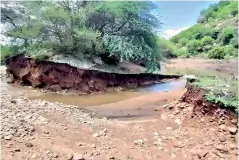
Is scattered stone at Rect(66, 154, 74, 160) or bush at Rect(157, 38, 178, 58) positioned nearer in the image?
scattered stone at Rect(66, 154, 74, 160)

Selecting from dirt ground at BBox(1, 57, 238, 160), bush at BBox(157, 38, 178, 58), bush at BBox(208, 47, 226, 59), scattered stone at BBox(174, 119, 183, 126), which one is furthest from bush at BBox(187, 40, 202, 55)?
scattered stone at BBox(174, 119, 183, 126)

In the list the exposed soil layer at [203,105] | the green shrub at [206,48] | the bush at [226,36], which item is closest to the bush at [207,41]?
the bush at [226,36]

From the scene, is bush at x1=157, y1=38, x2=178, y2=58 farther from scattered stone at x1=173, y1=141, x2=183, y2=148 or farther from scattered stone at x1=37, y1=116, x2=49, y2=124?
scattered stone at x1=173, y1=141, x2=183, y2=148

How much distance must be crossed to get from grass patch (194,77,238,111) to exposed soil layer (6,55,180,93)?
218 inches

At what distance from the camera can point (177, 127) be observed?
7.06 metres

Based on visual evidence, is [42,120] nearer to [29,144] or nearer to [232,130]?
[29,144]

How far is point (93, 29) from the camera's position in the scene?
46.2 ft

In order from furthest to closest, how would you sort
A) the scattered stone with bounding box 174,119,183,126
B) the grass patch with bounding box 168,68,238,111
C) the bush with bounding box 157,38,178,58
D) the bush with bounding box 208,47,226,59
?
the bush with bounding box 208,47,226,59 → the bush with bounding box 157,38,178,58 → the scattered stone with bounding box 174,119,183,126 → the grass patch with bounding box 168,68,238,111

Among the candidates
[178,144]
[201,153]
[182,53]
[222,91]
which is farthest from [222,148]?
[182,53]

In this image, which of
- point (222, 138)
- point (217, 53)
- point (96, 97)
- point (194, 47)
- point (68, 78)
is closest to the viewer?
point (222, 138)

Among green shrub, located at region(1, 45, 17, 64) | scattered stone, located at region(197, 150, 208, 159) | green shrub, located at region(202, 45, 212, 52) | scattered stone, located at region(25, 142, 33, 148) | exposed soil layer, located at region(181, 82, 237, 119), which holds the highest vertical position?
green shrub, located at region(202, 45, 212, 52)

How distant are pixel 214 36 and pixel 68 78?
26.5 m

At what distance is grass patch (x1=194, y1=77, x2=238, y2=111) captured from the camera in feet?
22.6

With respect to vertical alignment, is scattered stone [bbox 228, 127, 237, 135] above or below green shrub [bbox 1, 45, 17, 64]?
below
